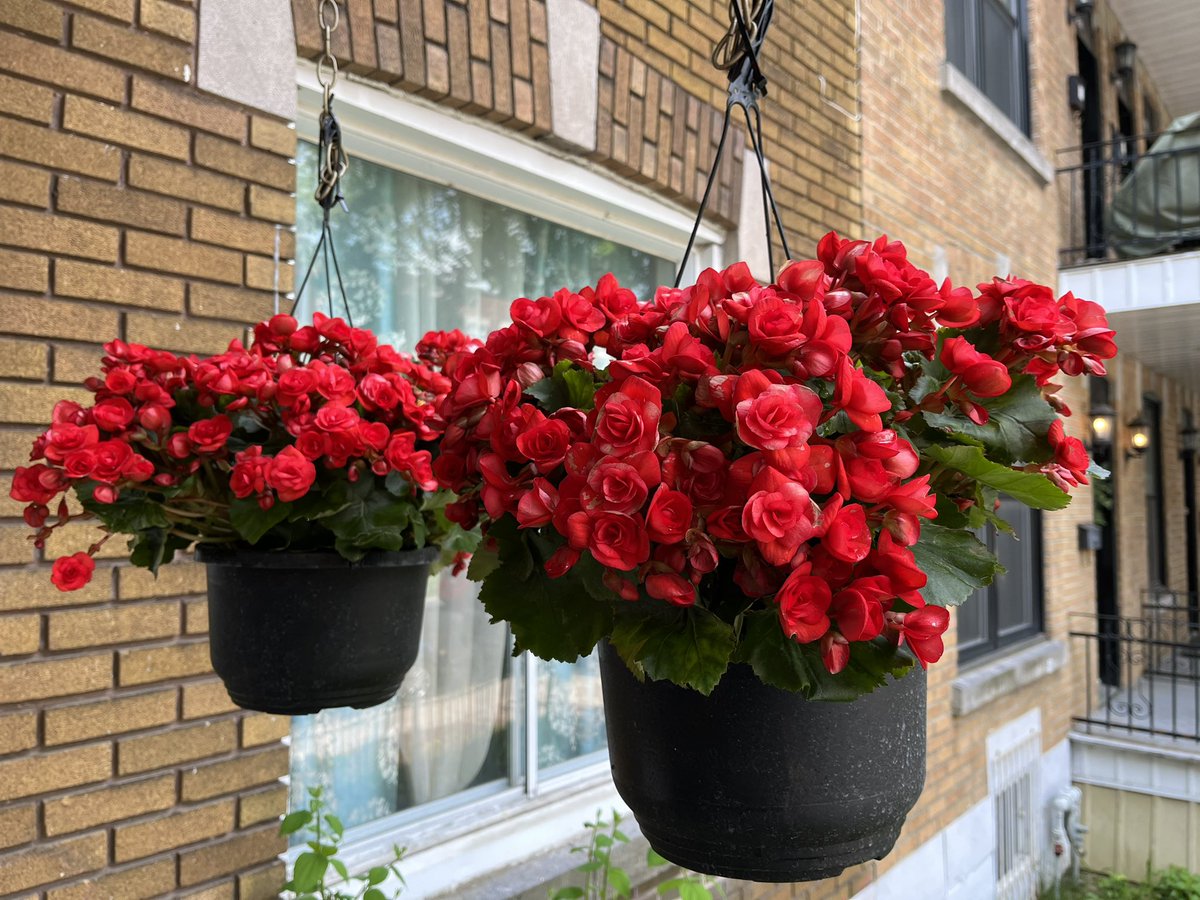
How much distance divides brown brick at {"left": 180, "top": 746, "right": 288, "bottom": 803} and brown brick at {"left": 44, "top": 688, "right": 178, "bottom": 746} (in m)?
0.14

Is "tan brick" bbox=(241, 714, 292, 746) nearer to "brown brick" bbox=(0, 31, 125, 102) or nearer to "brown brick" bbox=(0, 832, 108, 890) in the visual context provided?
"brown brick" bbox=(0, 832, 108, 890)

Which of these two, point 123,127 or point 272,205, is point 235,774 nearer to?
point 272,205

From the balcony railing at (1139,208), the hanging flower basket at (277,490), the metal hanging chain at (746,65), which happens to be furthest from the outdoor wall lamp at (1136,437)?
the hanging flower basket at (277,490)

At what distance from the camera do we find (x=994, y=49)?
6.27 m

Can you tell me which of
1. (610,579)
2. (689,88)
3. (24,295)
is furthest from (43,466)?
(689,88)

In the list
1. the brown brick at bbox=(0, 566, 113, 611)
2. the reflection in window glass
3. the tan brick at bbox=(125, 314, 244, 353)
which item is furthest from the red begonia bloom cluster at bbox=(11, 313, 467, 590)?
the reflection in window glass

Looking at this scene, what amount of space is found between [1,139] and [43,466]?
2.81 ft

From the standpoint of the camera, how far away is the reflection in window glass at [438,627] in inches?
93.5

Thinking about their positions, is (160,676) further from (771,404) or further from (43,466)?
(771,404)

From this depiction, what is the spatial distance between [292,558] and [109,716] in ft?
2.57

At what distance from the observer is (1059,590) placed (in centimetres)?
650

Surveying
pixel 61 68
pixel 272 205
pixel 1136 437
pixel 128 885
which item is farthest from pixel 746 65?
pixel 1136 437

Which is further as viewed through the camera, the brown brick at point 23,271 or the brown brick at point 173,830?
the brown brick at point 173,830

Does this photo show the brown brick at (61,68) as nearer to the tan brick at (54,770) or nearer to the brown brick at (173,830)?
A: the tan brick at (54,770)
